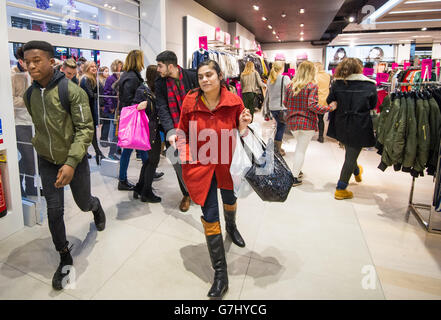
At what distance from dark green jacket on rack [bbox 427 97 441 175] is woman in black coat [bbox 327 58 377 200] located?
2.00 ft

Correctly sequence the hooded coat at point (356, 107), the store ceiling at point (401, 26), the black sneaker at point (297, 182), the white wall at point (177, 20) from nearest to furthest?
the hooded coat at point (356, 107) → the black sneaker at point (297, 182) → the white wall at point (177, 20) → the store ceiling at point (401, 26)

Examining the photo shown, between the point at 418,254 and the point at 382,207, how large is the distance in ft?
3.27

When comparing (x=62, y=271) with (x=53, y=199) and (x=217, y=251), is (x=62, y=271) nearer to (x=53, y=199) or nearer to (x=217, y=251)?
(x=53, y=199)

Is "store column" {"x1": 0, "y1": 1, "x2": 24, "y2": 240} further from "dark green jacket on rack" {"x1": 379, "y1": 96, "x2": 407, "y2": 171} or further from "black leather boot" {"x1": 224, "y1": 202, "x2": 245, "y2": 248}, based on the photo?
"dark green jacket on rack" {"x1": 379, "y1": 96, "x2": 407, "y2": 171}

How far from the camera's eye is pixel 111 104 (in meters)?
5.18

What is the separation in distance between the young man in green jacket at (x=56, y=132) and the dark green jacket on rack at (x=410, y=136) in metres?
2.88

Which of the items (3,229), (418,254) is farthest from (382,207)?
(3,229)

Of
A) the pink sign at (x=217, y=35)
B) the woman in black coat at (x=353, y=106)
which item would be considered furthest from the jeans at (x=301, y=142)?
the pink sign at (x=217, y=35)

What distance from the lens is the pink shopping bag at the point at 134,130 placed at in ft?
10.9

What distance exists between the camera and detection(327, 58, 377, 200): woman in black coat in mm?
3467

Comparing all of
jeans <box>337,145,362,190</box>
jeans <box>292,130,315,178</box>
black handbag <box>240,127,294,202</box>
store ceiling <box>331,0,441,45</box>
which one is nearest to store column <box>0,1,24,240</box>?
black handbag <box>240,127,294,202</box>

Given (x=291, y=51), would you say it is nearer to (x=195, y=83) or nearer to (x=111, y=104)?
(x=111, y=104)

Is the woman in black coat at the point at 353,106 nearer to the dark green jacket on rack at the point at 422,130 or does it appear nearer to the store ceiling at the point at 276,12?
the dark green jacket on rack at the point at 422,130

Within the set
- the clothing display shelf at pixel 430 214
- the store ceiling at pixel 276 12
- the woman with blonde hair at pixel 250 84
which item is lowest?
the clothing display shelf at pixel 430 214
